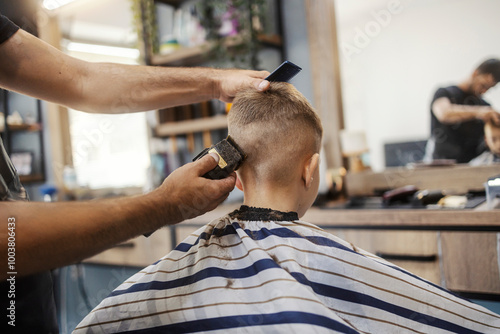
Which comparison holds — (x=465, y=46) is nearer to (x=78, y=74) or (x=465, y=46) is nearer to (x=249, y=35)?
(x=249, y=35)

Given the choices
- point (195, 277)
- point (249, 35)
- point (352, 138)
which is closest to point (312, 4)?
point (249, 35)

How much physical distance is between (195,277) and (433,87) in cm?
193

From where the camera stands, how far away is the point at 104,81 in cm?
128

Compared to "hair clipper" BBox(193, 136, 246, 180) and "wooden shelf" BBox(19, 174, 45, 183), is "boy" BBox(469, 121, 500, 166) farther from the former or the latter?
"wooden shelf" BBox(19, 174, 45, 183)

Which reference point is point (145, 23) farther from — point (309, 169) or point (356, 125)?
point (309, 169)

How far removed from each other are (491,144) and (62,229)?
86.7 inches

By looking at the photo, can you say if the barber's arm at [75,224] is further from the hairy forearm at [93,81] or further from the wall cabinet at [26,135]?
the wall cabinet at [26,135]

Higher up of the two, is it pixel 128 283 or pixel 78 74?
pixel 78 74

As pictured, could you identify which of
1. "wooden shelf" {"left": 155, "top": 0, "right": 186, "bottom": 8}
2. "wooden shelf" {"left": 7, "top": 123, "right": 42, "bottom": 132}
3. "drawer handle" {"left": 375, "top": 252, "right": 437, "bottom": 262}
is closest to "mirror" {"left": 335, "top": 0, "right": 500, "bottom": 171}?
"drawer handle" {"left": 375, "top": 252, "right": 437, "bottom": 262}

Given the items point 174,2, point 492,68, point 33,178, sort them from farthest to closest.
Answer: point 33,178 → point 174,2 → point 492,68

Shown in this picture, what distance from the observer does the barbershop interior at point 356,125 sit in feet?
5.65

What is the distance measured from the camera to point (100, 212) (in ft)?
2.36

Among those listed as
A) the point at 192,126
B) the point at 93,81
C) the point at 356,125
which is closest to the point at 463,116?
the point at 356,125

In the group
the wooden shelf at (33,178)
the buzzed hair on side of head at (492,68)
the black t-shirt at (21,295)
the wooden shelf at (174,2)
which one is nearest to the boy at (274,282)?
the black t-shirt at (21,295)
